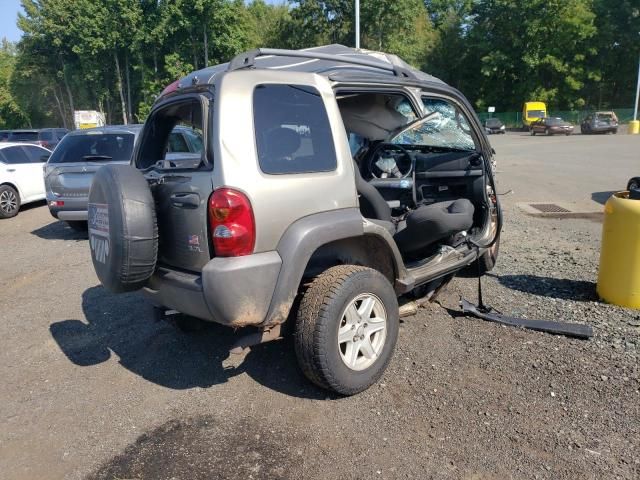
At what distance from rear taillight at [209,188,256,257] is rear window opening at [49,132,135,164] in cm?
613

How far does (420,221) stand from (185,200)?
2074 millimetres

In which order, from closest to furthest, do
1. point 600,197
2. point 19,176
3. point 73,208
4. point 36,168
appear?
point 73,208 → point 600,197 → point 19,176 → point 36,168

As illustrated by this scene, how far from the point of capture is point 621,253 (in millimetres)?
4395

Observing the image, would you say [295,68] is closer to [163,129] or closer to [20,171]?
[163,129]

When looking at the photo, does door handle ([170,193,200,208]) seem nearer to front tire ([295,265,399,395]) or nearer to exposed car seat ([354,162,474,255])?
front tire ([295,265,399,395])

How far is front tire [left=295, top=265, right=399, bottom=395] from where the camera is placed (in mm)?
3127

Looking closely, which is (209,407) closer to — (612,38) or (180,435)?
(180,435)

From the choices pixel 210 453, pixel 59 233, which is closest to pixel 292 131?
pixel 210 453

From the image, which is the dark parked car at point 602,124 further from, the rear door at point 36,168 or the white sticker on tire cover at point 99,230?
the white sticker on tire cover at point 99,230

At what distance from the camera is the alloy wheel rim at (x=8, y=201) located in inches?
439

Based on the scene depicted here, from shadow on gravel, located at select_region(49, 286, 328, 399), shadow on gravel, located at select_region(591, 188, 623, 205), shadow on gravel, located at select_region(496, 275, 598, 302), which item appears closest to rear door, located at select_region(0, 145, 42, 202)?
shadow on gravel, located at select_region(49, 286, 328, 399)

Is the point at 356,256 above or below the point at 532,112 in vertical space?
below

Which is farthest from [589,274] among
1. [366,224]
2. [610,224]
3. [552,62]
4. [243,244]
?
[552,62]

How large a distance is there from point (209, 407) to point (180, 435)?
317 mm
